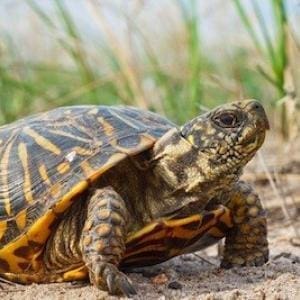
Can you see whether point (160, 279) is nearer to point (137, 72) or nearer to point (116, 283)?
point (116, 283)

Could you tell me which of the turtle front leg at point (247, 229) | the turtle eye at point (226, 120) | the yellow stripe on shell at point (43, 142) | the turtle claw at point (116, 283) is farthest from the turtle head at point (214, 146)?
the turtle claw at point (116, 283)

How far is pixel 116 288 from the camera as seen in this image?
229 cm

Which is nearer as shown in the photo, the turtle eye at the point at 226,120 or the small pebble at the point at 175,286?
the small pebble at the point at 175,286

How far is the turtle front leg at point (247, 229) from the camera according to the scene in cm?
280

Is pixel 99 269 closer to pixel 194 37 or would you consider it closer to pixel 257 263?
pixel 257 263

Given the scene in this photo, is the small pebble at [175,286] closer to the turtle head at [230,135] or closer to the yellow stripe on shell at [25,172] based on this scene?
the turtle head at [230,135]

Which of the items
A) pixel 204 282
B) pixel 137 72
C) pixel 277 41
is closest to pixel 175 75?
pixel 137 72

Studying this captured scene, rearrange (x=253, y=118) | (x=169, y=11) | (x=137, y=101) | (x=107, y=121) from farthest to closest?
(x=169, y=11), (x=137, y=101), (x=107, y=121), (x=253, y=118)

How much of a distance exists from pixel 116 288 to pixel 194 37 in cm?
201

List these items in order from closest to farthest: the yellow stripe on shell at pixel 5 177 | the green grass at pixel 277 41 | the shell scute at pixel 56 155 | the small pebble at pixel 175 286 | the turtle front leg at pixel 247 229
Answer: the small pebble at pixel 175 286 < the shell scute at pixel 56 155 < the yellow stripe on shell at pixel 5 177 < the turtle front leg at pixel 247 229 < the green grass at pixel 277 41

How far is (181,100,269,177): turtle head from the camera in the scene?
253 centimetres

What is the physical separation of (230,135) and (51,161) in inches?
23.8

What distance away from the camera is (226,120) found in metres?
2.57

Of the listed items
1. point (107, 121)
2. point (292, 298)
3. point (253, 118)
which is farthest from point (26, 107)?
point (292, 298)
